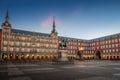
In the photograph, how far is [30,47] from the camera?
Result: 274 ft

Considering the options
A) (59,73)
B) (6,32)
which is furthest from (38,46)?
(59,73)

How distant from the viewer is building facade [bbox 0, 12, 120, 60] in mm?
75062

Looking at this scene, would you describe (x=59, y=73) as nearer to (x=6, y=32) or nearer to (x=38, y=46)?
(x=6, y=32)

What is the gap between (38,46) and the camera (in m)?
86.9

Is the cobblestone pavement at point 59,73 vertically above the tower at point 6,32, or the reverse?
the tower at point 6,32

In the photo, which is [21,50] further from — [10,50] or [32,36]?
[32,36]

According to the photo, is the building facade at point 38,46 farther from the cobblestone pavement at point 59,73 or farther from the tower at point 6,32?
the cobblestone pavement at point 59,73

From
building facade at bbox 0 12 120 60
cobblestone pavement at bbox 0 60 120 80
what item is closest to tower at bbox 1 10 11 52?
building facade at bbox 0 12 120 60

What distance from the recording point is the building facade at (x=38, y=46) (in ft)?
246

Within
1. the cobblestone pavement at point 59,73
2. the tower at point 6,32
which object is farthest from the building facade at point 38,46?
the cobblestone pavement at point 59,73

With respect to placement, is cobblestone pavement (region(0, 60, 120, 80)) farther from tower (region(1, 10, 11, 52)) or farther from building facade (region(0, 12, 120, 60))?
tower (region(1, 10, 11, 52))

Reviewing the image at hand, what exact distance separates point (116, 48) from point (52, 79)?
8907cm

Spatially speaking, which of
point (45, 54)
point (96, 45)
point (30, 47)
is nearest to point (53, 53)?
point (45, 54)

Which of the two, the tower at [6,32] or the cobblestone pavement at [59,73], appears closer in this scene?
the cobblestone pavement at [59,73]
